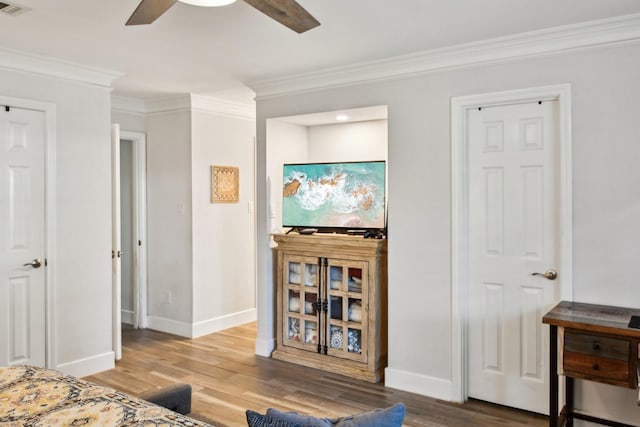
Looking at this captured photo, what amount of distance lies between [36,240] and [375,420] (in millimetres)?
3331

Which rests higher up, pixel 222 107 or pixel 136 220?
pixel 222 107

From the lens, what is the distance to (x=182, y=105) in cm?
514

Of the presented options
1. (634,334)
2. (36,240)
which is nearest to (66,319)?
(36,240)

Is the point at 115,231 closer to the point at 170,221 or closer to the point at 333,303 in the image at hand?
the point at 170,221

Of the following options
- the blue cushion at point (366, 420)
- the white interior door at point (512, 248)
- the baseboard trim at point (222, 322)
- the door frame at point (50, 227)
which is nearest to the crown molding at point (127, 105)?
the door frame at point (50, 227)

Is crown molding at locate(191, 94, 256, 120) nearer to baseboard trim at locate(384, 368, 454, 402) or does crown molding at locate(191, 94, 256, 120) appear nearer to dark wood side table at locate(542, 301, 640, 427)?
baseboard trim at locate(384, 368, 454, 402)

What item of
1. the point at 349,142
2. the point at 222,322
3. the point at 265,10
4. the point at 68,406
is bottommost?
the point at 222,322

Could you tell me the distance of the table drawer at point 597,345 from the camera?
2449mm

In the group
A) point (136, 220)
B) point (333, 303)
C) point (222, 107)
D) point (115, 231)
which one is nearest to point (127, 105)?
point (222, 107)

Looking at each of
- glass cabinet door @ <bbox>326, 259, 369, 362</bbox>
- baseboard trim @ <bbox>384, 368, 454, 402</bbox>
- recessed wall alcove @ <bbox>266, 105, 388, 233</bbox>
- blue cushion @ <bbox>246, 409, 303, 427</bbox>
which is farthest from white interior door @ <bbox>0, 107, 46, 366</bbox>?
blue cushion @ <bbox>246, 409, 303, 427</bbox>

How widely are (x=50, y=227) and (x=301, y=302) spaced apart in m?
2.08

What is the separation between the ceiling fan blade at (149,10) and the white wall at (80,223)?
1.90 metres

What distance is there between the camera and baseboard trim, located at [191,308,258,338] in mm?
5184

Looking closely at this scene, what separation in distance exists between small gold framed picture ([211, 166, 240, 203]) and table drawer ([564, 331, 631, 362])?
3.77 meters
